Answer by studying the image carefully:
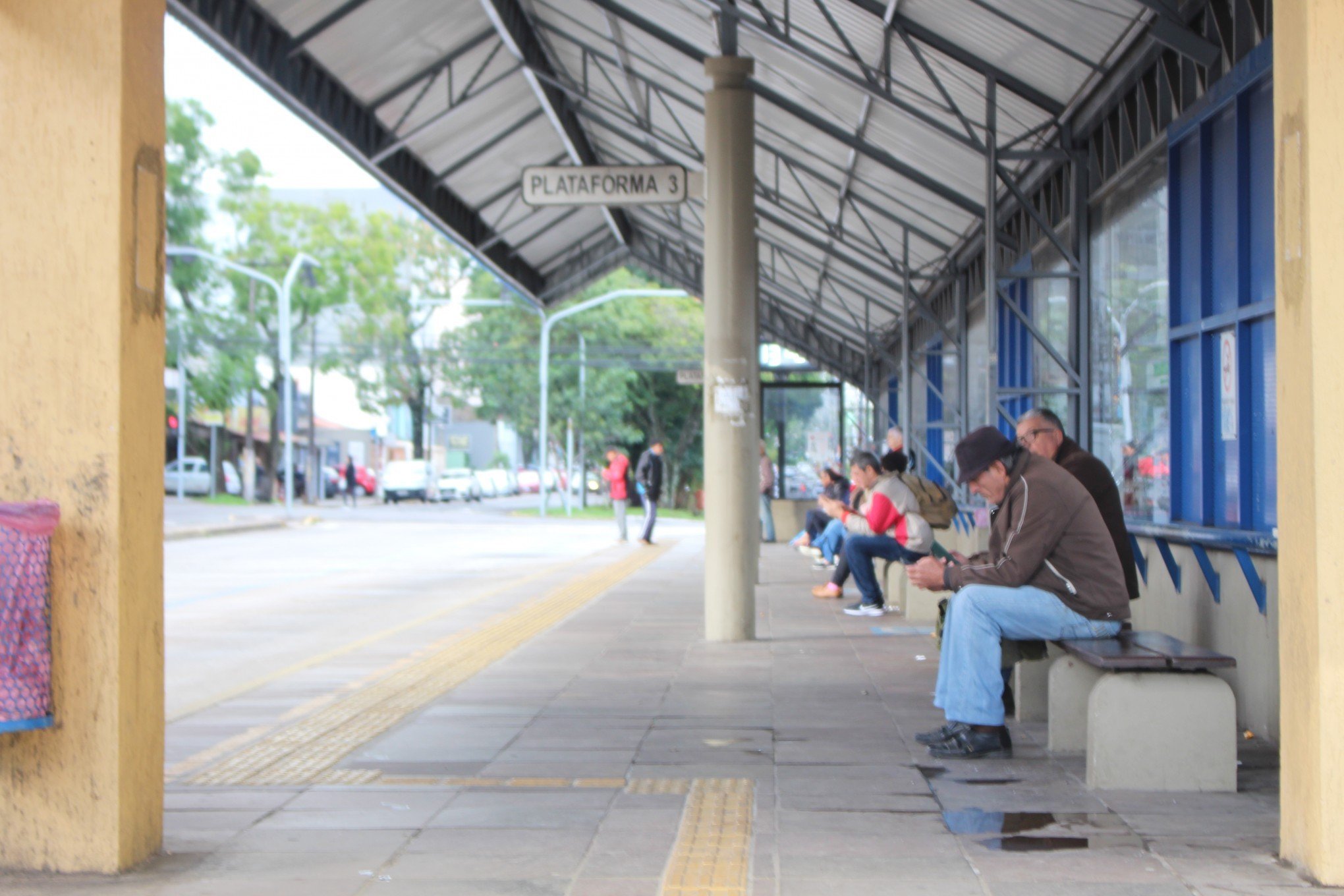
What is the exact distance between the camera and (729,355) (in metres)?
10.4

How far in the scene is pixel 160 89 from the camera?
467 cm

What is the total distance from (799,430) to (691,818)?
25812mm

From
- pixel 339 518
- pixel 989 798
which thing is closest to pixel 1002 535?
pixel 989 798

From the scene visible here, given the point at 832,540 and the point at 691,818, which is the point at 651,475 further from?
the point at 691,818

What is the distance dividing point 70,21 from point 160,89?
37 cm

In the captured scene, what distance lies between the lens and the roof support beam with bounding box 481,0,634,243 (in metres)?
15.0

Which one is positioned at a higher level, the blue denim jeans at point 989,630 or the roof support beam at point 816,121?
the roof support beam at point 816,121

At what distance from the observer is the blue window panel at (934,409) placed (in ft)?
70.3

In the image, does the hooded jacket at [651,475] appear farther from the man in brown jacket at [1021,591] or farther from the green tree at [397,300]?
the green tree at [397,300]

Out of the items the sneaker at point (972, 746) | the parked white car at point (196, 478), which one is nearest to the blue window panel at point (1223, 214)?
the sneaker at point (972, 746)

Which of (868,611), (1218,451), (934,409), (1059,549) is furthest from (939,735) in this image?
(934,409)

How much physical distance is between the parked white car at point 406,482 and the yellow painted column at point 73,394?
5174 cm

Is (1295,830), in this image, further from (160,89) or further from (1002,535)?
(160,89)

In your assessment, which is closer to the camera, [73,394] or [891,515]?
[73,394]
